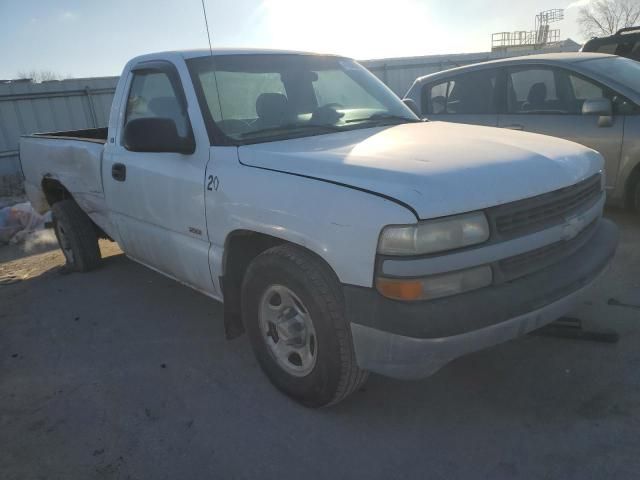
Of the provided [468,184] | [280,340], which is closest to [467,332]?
[468,184]

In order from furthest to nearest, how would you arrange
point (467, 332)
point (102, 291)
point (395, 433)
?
1. point (102, 291)
2. point (395, 433)
3. point (467, 332)

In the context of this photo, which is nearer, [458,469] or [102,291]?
[458,469]

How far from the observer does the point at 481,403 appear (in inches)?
103

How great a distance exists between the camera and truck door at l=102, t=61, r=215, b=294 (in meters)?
2.96

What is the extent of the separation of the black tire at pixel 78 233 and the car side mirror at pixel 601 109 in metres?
4.89

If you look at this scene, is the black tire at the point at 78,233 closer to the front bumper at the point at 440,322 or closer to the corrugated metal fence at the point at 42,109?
the front bumper at the point at 440,322

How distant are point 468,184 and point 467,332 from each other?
0.61m

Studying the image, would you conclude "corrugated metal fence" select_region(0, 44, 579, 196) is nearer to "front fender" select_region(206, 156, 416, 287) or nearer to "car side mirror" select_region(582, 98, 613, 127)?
"car side mirror" select_region(582, 98, 613, 127)

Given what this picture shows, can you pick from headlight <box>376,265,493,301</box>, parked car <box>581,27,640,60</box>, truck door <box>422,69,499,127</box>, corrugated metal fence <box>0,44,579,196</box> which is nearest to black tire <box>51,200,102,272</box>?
headlight <box>376,265,493,301</box>

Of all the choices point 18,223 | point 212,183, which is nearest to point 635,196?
point 212,183

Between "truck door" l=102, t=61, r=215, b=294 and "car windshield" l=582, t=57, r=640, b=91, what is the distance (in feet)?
13.5

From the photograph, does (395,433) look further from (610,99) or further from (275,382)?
(610,99)

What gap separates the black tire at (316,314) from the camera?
2283mm

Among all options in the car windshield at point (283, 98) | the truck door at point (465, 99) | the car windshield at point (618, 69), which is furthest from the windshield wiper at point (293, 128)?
the car windshield at point (618, 69)
